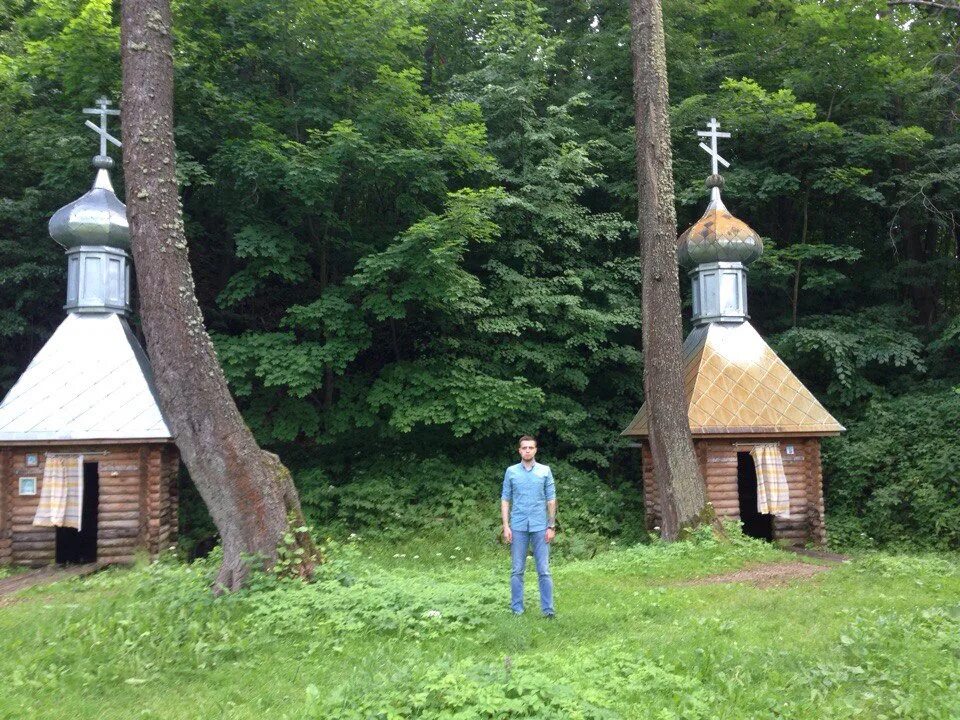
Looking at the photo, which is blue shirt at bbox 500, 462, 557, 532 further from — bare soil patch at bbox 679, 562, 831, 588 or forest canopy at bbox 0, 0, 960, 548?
forest canopy at bbox 0, 0, 960, 548

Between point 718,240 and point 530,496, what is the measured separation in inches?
349

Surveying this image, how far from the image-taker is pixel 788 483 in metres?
12.3

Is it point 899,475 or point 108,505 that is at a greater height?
point 899,475

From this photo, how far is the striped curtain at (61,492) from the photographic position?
1110 cm

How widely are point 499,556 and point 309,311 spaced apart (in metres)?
5.31

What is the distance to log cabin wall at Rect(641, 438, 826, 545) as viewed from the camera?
1201 centimetres

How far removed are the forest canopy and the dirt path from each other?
3670 mm

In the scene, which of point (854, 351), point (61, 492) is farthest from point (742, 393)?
point (61, 492)

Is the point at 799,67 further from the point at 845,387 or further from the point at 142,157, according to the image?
the point at 142,157

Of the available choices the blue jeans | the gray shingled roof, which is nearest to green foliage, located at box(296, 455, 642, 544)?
the gray shingled roof

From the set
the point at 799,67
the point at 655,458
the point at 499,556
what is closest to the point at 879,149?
the point at 799,67

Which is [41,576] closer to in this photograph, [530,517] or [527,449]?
[530,517]

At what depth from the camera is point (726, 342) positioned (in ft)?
44.2

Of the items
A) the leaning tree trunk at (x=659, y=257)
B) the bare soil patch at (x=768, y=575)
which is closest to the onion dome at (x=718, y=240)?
the leaning tree trunk at (x=659, y=257)
